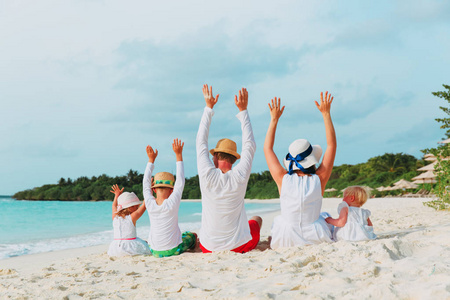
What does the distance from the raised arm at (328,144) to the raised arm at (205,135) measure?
1208 mm

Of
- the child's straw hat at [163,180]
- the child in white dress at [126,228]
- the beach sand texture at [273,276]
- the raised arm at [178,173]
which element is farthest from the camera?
the child in white dress at [126,228]

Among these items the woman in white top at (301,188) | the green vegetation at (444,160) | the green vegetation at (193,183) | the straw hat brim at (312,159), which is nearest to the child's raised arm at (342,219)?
the woman in white top at (301,188)

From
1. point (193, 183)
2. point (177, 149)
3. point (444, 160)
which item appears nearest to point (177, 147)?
point (177, 149)

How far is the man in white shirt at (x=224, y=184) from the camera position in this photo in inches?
165

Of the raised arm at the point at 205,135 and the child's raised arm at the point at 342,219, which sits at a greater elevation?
the raised arm at the point at 205,135

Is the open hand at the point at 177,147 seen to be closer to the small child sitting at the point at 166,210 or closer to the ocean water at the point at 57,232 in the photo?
the small child sitting at the point at 166,210

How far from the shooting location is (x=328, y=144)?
4371 millimetres

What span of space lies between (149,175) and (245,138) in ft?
4.82

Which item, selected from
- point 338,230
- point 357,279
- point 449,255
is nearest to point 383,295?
point 357,279

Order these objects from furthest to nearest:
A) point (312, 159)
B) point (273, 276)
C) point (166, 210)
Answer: point (166, 210)
point (312, 159)
point (273, 276)

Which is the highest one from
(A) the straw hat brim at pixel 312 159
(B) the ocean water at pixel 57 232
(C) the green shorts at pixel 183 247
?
(A) the straw hat brim at pixel 312 159

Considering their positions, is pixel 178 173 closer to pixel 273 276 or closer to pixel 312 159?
pixel 312 159

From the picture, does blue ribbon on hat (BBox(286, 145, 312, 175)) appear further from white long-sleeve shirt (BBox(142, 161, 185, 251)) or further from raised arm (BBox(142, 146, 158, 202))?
raised arm (BBox(142, 146, 158, 202))

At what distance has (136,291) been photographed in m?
3.06
